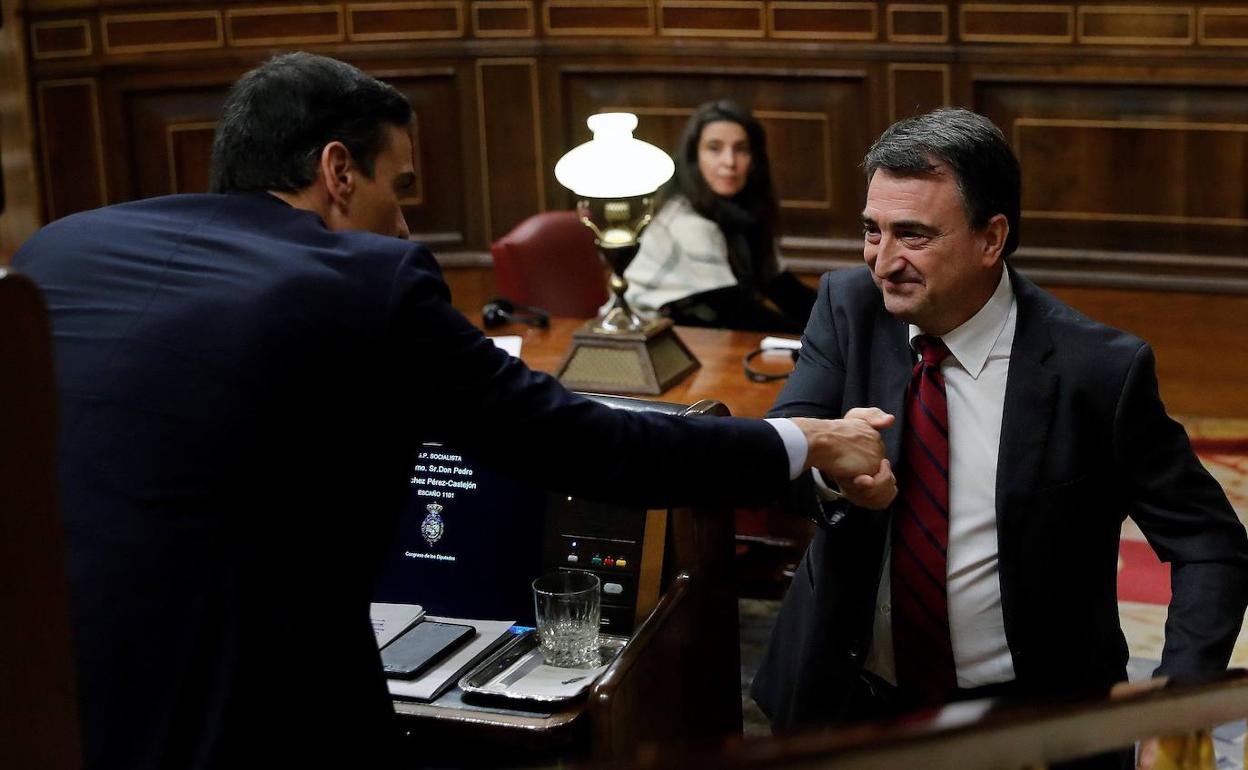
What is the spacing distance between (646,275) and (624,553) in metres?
2.56

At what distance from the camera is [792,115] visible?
660 cm

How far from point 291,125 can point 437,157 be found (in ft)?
17.4

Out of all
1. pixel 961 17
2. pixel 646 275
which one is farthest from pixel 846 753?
pixel 961 17

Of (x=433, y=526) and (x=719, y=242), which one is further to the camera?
(x=719, y=242)

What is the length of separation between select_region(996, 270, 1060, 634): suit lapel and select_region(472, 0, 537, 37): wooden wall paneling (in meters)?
5.04

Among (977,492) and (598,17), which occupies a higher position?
(598,17)

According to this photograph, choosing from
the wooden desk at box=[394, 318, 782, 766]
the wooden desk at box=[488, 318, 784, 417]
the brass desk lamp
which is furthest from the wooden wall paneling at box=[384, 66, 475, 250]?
the wooden desk at box=[394, 318, 782, 766]

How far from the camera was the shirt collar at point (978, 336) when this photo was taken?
6.97ft

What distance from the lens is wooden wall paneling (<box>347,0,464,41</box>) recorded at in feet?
22.4

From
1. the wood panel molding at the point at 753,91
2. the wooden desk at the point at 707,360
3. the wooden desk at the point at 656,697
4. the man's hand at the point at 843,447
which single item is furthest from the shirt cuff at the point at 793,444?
the wood panel molding at the point at 753,91

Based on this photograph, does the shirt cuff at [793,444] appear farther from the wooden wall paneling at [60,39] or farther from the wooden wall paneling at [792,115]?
the wooden wall paneling at [60,39]

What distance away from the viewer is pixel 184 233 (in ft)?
5.67

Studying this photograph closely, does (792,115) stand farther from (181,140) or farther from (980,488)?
(980,488)

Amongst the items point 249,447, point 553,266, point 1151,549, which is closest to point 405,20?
point 553,266
